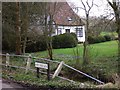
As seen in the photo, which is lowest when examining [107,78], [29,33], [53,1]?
[107,78]

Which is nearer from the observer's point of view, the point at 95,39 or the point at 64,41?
the point at 64,41

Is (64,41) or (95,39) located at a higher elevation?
(95,39)

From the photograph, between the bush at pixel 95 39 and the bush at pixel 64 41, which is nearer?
the bush at pixel 95 39

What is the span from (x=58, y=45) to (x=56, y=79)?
70.8ft

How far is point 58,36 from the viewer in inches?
1255

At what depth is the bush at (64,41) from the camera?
3183 cm

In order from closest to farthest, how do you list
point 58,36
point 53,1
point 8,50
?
point 53,1 → point 8,50 → point 58,36

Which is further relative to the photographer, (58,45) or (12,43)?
(58,45)

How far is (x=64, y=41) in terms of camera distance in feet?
106

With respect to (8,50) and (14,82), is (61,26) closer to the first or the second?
(8,50)

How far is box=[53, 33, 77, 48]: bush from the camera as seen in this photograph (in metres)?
31.8

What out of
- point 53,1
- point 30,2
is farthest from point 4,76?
point 30,2

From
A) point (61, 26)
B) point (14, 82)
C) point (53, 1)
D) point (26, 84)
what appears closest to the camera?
point (26, 84)

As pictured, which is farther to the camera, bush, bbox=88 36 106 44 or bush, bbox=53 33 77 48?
bush, bbox=53 33 77 48
